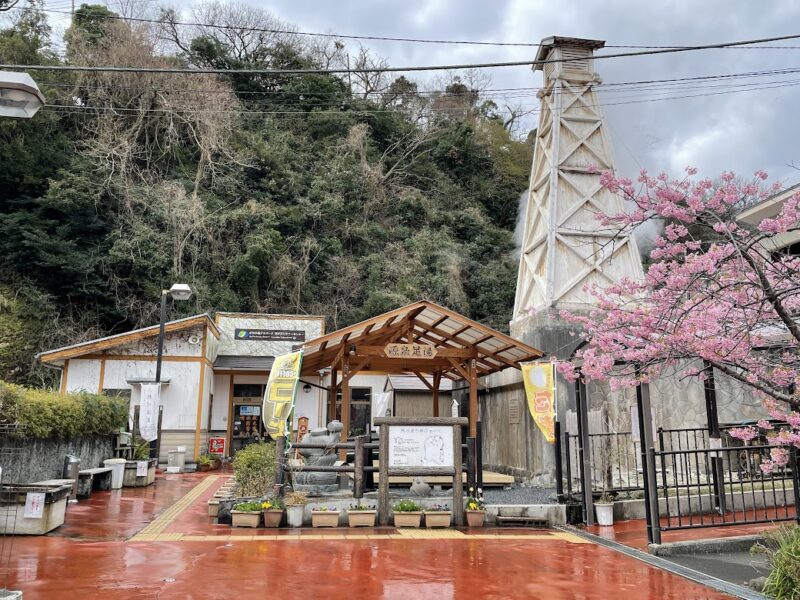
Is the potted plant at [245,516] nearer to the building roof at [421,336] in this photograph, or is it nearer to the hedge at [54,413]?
the building roof at [421,336]

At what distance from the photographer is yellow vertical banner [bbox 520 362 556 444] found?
34.4ft

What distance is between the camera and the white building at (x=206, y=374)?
18078 mm

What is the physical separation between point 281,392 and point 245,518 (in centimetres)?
216

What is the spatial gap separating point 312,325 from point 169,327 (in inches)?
234

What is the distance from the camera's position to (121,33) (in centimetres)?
2606

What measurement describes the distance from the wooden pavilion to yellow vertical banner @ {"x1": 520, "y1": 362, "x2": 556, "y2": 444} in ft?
2.34

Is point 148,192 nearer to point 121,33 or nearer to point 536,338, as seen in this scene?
point 121,33

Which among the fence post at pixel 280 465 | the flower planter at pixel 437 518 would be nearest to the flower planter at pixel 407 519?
the flower planter at pixel 437 518

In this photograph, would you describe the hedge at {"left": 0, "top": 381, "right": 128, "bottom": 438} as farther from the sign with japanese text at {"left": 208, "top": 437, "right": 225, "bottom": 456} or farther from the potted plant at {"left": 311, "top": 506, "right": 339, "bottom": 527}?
the sign with japanese text at {"left": 208, "top": 437, "right": 225, "bottom": 456}

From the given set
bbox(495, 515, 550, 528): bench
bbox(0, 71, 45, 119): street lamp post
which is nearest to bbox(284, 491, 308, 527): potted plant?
bbox(495, 515, 550, 528): bench

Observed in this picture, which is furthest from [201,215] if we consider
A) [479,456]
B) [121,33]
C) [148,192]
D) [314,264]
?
[479,456]

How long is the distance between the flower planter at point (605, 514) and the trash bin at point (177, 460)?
12811mm

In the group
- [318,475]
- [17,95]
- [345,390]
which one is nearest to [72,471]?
[318,475]

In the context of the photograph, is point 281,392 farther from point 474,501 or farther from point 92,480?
point 92,480
